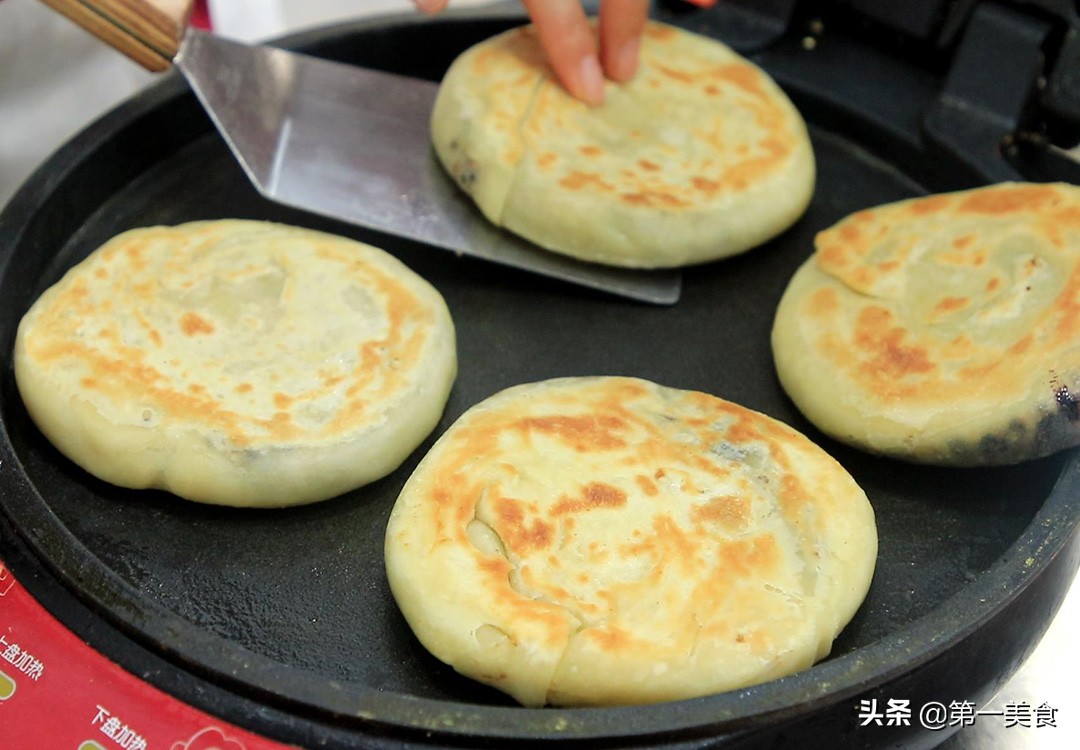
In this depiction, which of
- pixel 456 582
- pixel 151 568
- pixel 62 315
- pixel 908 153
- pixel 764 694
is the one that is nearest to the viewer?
pixel 764 694

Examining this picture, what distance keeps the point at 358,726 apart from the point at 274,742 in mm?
78

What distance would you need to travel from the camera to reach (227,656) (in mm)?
1074

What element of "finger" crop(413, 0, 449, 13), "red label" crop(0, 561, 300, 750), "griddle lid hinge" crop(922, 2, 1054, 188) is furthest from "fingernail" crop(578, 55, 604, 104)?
"red label" crop(0, 561, 300, 750)

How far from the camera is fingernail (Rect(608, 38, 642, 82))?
5.94 feet

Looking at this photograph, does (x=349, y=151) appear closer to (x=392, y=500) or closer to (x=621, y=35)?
(x=621, y=35)

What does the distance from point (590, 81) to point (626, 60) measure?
0.29 feet

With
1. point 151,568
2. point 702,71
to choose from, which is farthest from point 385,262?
point 702,71

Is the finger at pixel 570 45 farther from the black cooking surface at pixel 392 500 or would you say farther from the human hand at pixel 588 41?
the black cooking surface at pixel 392 500

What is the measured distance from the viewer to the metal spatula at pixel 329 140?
5.30 feet

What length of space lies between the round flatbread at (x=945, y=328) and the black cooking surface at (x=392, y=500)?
7 centimetres

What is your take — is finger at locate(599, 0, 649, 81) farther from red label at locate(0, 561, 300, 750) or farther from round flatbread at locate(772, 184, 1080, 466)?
red label at locate(0, 561, 300, 750)

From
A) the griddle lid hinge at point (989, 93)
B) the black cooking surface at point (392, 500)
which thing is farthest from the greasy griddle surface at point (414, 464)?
the griddle lid hinge at point (989, 93)

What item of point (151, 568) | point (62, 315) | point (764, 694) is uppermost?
point (764, 694)

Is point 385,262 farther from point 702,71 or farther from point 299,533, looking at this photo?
point 702,71
